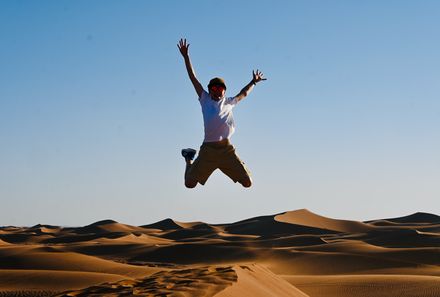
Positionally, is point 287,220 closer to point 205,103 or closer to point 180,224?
point 180,224

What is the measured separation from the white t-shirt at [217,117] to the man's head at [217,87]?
0.07 m

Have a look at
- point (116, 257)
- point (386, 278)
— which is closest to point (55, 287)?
point (386, 278)

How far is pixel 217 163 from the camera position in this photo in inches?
399

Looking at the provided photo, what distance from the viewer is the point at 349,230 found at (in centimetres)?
5956

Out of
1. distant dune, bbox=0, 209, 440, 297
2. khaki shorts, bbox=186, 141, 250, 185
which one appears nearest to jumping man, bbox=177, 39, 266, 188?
khaki shorts, bbox=186, 141, 250, 185

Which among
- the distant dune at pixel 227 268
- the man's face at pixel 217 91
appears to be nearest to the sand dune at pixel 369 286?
the distant dune at pixel 227 268

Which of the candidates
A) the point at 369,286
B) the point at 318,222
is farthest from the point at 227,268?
the point at 318,222

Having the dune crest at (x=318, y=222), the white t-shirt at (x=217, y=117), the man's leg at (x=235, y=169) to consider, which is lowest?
the man's leg at (x=235, y=169)

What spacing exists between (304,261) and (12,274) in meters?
12.2

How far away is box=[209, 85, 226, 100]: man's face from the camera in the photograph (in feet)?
30.9

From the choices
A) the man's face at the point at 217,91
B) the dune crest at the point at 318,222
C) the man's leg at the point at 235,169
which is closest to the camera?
the man's face at the point at 217,91

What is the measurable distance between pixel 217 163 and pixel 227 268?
2.81 m

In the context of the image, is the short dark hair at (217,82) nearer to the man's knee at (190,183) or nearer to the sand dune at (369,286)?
the man's knee at (190,183)

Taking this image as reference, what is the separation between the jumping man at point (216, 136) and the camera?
9.45 m
